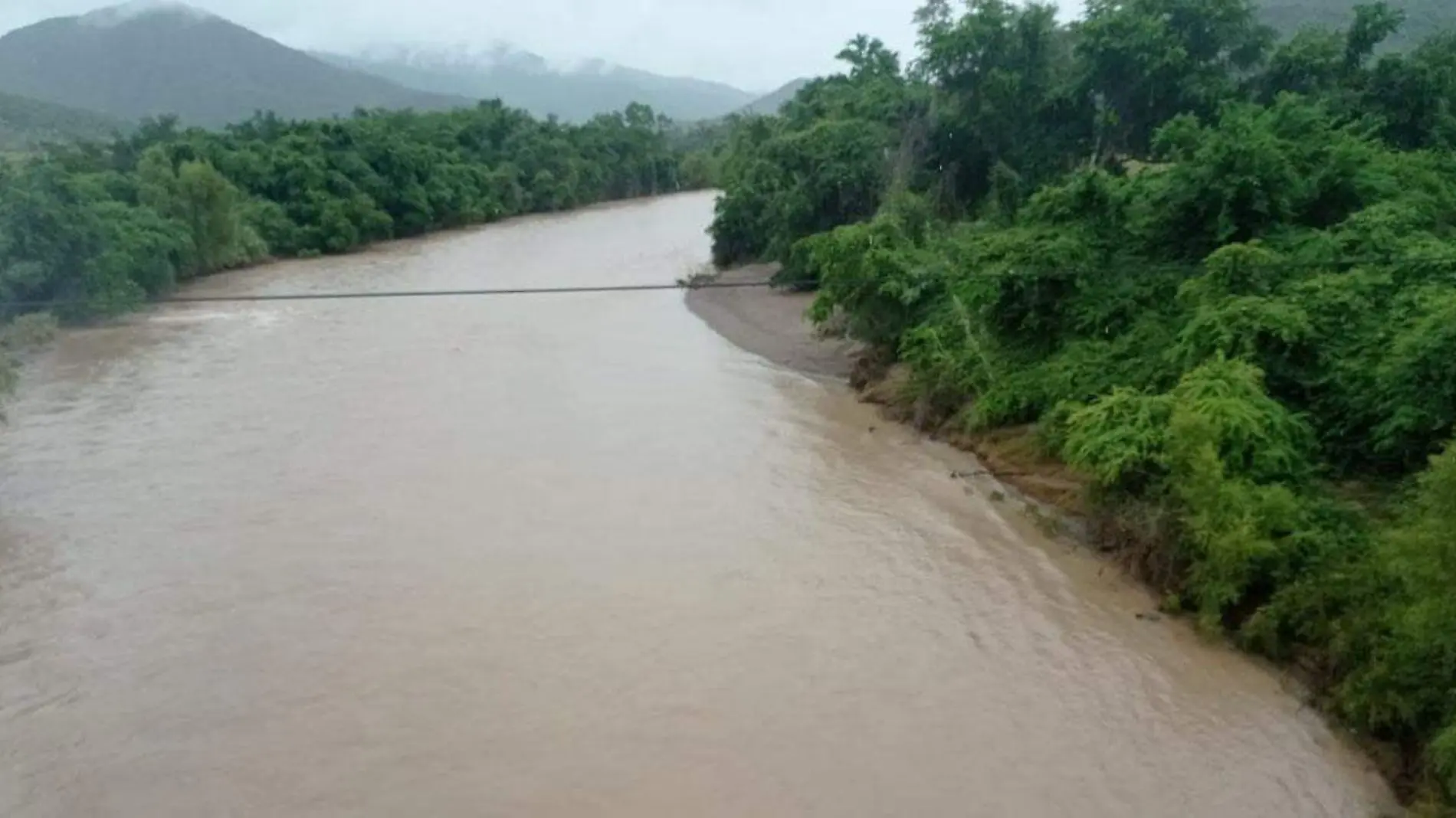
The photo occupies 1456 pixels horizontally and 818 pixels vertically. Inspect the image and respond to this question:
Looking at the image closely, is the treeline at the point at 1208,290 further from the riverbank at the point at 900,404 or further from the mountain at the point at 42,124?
the mountain at the point at 42,124

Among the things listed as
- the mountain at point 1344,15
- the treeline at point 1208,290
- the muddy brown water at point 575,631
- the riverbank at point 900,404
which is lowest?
the muddy brown water at point 575,631

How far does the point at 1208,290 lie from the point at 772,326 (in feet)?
36.7

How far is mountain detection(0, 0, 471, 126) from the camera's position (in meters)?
120

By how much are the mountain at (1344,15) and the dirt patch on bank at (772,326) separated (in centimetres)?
1926

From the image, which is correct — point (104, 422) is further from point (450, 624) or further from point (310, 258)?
point (310, 258)

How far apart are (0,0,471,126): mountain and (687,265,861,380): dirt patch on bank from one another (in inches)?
3962

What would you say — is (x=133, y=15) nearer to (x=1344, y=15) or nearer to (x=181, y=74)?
(x=181, y=74)

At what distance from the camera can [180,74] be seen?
423ft

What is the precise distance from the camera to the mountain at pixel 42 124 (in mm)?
57969

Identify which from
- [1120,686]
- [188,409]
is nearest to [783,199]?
[188,409]

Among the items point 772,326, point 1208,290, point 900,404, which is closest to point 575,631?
point 900,404

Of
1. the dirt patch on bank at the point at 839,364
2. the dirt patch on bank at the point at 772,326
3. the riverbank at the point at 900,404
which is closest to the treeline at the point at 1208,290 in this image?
the riverbank at the point at 900,404

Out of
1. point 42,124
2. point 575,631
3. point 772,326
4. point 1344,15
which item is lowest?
point 575,631

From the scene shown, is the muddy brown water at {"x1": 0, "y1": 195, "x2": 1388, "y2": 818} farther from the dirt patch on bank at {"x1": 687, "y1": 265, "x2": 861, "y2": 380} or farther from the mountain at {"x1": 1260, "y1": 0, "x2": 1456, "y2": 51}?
the mountain at {"x1": 1260, "y1": 0, "x2": 1456, "y2": 51}
